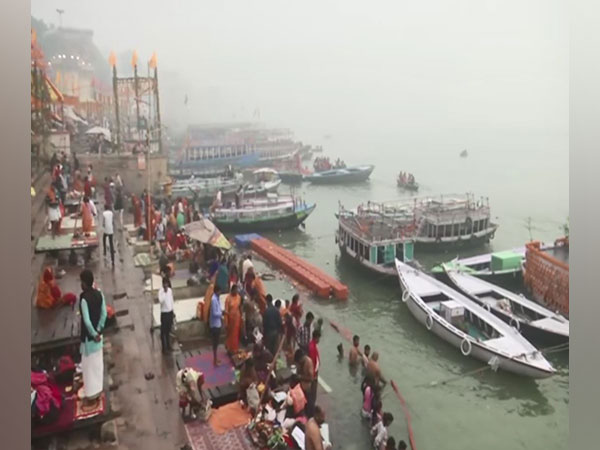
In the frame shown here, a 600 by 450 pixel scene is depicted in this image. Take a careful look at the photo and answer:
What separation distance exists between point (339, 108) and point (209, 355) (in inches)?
60.8

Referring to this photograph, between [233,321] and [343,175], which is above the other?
[343,175]

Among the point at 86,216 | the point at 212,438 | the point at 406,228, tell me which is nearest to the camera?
the point at 212,438

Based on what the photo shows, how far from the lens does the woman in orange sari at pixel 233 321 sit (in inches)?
124

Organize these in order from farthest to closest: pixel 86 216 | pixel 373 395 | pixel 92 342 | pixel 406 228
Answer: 1. pixel 406 228
2. pixel 373 395
3. pixel 86 216
4. pixel 92 342

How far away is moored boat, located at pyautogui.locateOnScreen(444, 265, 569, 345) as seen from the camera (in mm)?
3666

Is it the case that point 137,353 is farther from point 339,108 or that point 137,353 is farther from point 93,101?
point 339,108

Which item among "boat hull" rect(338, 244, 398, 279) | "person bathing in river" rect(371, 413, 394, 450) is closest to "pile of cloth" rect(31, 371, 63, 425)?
"person bathing in river" rect(371, 413, 394, 450)

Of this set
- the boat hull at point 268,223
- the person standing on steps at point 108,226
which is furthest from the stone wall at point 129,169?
the boat hull at point 268,223

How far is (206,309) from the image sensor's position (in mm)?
3131

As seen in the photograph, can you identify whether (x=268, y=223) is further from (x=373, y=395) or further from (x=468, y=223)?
(x=468, y=223)

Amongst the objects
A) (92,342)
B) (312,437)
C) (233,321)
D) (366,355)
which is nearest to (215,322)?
(233,321)

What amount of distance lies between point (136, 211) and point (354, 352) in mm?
1357

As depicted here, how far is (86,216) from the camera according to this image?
119 inches

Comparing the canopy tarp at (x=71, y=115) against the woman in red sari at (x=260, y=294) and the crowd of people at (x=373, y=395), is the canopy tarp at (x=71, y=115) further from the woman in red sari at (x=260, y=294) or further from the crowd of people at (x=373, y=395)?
the crowd of people at (x=373, y=395)
